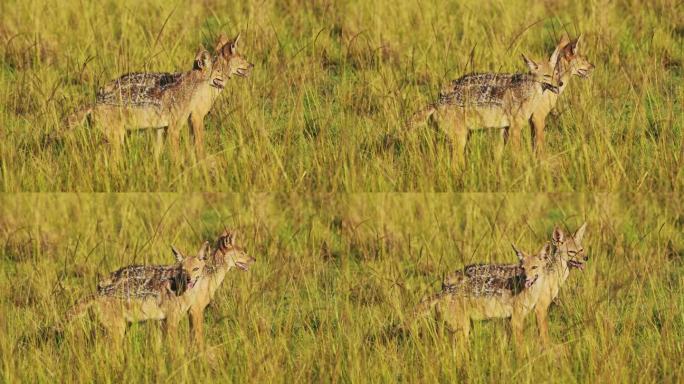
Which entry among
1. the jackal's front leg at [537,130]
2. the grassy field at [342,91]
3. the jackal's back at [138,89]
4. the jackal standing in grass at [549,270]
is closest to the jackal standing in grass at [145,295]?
the grassy field at [342,91]

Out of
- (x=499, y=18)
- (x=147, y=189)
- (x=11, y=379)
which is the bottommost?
(x=11, y=379)

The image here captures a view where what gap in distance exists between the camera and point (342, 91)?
13.2 m

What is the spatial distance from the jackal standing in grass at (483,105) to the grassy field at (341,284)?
691mm

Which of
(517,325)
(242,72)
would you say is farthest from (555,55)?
(242,72)

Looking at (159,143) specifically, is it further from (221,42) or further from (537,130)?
(537,130)

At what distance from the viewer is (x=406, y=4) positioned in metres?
14.1

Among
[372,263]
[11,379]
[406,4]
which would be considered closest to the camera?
[11,379]

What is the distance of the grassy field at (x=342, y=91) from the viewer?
41.4 feet

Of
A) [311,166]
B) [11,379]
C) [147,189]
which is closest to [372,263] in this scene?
[311,166]

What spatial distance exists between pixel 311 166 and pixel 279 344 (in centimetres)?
126

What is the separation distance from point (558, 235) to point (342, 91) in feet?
6.14

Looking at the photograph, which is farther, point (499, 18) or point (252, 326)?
point (499, 18)

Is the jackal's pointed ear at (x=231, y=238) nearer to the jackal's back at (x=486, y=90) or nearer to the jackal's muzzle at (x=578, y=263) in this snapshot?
the jackal's back at (x=486, y=90)

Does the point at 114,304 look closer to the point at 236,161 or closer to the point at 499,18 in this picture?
the point at 236,161
